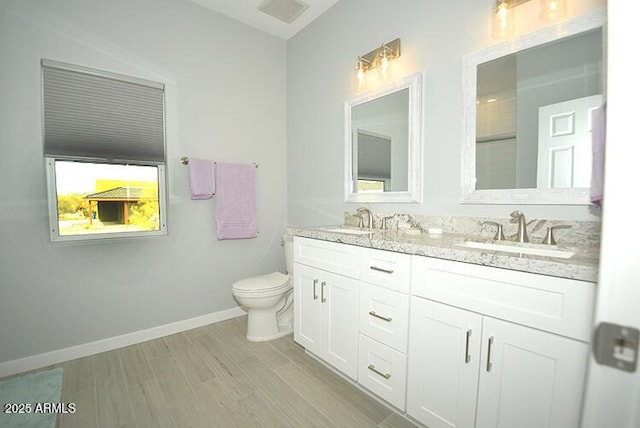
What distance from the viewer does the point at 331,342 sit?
1718 millimetres

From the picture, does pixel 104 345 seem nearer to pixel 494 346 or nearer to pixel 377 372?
pixel 377 372

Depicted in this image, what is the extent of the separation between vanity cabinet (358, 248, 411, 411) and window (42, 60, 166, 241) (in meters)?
1.73

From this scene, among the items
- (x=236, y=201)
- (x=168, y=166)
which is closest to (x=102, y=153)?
(x=168, y=166)

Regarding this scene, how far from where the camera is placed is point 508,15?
140 centimetres

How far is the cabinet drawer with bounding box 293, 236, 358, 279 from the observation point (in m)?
1.57

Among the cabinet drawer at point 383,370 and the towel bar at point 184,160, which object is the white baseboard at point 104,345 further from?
the cabinet drawer at point 383,370

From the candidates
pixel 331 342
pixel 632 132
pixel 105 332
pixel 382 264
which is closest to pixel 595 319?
pixel 632 132

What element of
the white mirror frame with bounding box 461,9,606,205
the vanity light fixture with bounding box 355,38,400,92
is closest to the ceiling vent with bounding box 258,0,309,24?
the vanity light fixture with bounding box 355,38,400,92

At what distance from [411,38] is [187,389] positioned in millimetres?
2597

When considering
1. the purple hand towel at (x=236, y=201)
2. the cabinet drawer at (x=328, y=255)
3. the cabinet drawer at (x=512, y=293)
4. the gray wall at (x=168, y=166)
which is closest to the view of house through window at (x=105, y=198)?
the gray wall at (x=168, y=166)

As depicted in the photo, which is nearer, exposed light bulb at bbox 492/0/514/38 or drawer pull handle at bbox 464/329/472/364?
drawer pull handle at bbox 464/329/472/364

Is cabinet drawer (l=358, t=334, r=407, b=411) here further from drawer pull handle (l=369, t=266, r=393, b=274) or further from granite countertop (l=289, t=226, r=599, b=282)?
granite countertop (l=289, t=226, r=599, b=282)

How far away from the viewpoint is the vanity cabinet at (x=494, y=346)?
2.90 ft

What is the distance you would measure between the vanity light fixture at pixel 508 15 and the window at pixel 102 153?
2287 mm
